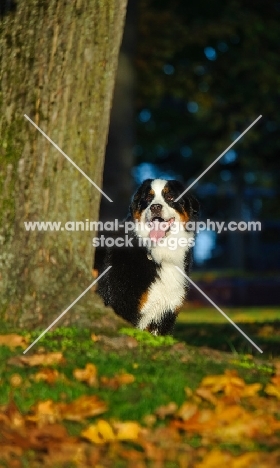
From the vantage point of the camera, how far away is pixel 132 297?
23.1ft

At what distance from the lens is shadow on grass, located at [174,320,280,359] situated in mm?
8172

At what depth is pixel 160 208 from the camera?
23.1ft

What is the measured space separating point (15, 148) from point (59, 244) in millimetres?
744

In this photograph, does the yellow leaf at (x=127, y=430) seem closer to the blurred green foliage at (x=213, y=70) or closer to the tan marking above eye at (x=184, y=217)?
the tan marking above eye at (x=184, y=217)

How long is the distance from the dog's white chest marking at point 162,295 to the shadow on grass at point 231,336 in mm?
863

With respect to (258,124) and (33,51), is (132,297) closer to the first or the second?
(33,51)

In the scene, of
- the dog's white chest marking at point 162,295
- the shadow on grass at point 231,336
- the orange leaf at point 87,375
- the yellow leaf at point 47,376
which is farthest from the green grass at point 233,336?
the yellow leaf at point 47,376

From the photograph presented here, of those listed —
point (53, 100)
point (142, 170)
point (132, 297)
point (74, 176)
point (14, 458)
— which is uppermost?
point (142, 170)

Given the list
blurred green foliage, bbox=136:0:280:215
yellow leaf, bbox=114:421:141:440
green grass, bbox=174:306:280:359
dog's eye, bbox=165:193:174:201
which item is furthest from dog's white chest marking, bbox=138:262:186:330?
blurred green foliage, bbox=136:0:280:215

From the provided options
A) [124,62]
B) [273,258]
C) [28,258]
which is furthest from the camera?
[273,258]

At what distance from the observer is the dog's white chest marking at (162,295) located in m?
7.08

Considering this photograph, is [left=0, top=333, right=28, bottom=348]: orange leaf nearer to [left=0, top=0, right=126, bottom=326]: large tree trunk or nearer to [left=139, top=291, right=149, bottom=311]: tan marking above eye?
[left=0, top=0, right=126, bottom=326]: large tree trunk

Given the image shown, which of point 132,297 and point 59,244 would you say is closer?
point 59,244

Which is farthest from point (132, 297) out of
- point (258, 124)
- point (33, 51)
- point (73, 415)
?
point (258, 124)
